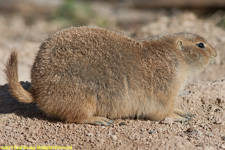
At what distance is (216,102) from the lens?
602cm

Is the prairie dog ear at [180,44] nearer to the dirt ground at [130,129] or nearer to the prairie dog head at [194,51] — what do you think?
the prairie dog head at [194,51]

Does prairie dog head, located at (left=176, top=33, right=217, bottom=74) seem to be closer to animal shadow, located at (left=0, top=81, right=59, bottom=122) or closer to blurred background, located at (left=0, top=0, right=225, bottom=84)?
animal shadow, located at (left=0, top=81, right=59, bottom=122)

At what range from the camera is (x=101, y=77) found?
4.99m

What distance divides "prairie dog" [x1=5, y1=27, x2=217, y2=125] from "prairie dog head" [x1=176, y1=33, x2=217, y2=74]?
124 millimetres

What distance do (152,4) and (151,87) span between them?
1105 centimetres

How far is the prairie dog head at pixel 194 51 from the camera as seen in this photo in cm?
567

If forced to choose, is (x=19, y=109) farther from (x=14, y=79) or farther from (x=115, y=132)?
(x=115, y=132)

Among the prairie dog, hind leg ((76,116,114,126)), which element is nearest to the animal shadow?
the prairie dog

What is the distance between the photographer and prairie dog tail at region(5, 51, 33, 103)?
501 cm

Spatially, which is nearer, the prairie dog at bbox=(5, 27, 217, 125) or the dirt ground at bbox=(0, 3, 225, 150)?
the dirt ground at bbox=(0, 3, 225, 150)

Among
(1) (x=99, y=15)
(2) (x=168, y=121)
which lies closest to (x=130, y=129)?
(2) (x=168, y=121)

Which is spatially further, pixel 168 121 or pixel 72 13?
pixel 72 13

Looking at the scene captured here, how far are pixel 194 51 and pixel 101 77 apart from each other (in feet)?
5.98

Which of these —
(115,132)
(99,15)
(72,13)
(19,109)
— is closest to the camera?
(115,132)
